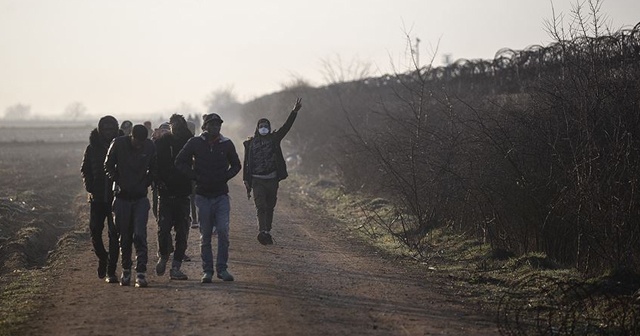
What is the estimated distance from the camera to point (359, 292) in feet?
34.8

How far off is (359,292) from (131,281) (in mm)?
3095

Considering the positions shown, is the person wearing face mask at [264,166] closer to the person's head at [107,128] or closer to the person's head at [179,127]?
the person's head at [179,127]

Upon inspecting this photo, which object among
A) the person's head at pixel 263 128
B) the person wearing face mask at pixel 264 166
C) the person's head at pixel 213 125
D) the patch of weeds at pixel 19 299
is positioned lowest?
the patch of weeds at pixel 19 299

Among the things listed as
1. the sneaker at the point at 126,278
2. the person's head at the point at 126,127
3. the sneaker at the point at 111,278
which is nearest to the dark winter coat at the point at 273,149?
the person's head at the point at 126,127

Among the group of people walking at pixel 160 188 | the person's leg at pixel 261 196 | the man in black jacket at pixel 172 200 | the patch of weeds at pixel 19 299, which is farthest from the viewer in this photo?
the person's leg at pixel 261 196

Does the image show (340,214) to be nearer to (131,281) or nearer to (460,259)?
(460,259)

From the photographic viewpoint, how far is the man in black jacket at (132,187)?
11.0 meters

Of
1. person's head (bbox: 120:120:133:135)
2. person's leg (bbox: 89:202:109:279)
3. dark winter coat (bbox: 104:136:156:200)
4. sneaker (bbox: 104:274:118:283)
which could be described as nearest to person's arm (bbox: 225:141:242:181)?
dark winter coat (bbox: 104:136:156:200)

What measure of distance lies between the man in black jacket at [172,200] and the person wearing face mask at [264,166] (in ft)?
8.61

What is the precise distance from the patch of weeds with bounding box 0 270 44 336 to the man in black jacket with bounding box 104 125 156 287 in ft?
3.88

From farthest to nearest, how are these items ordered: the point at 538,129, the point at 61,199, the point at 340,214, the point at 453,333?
the point at 61,199, the point at 340,214, the point at 538,129, the point at 453,333

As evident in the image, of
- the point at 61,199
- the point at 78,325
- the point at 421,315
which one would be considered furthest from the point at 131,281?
the point at 61,199

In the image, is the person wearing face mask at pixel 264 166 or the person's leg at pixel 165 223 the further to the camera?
the person wearing face mask at pixel 264 166

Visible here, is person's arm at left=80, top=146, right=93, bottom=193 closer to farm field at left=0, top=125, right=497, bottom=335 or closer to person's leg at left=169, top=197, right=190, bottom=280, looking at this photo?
person's leg at left=169, top=197, right=190, bottom=280
